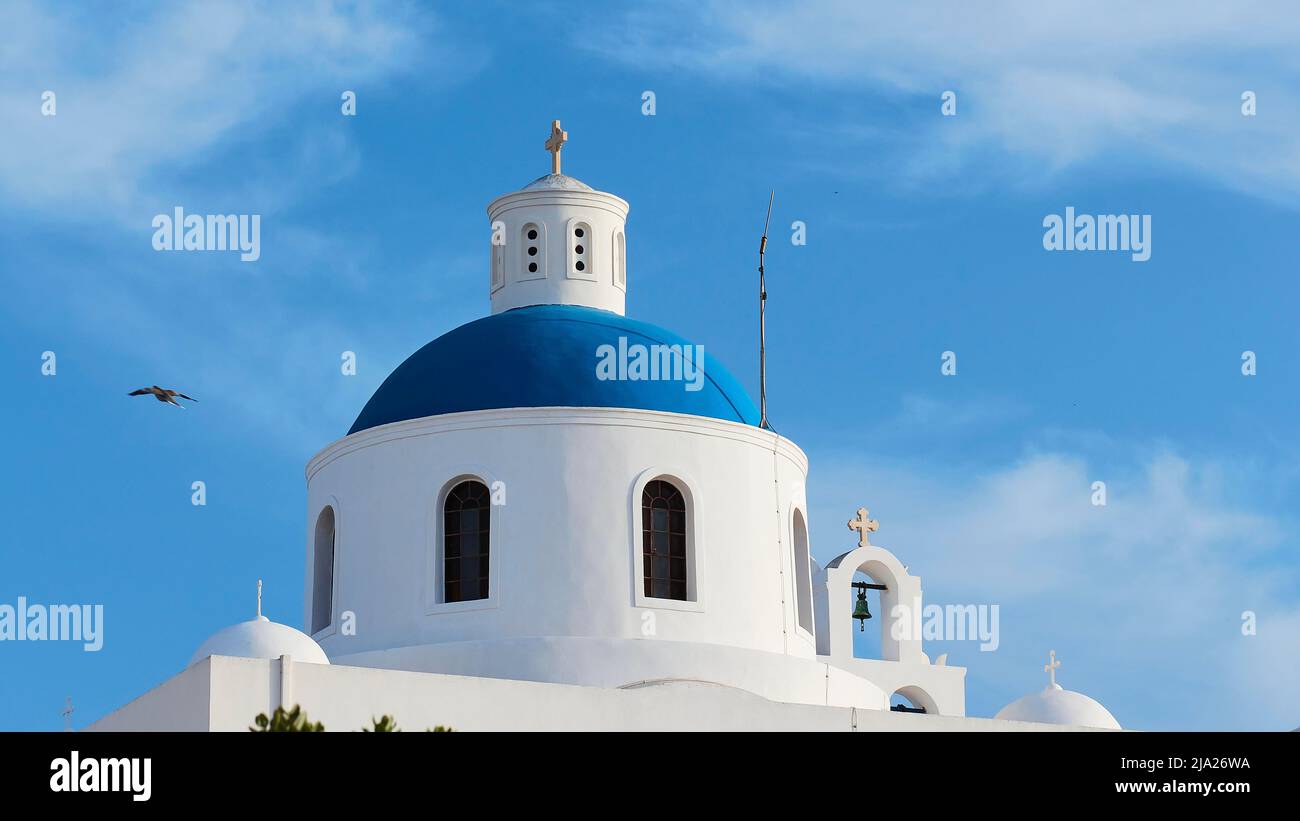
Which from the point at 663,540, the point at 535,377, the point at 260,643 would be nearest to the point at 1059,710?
the point at 663,540

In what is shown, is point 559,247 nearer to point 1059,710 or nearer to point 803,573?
point 803,573

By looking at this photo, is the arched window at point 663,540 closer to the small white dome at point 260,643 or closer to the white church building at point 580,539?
the white church building at point 580,539

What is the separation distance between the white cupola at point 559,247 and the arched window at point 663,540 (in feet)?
11.0

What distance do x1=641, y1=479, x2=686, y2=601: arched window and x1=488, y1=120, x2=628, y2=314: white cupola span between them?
336cm

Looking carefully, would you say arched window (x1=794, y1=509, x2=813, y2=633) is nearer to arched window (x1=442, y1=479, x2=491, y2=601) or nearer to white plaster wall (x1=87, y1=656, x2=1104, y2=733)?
white plaster wall (x1=87, y1=656, x2=1104, y2=733)

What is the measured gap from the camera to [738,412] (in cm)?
3041

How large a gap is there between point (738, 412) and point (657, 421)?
1.54 metres

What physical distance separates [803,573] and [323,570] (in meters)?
6.00

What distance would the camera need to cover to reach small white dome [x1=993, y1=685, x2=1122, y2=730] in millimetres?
30234

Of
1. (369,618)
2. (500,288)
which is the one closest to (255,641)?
(369,618)

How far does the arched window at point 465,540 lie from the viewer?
28.7 m
